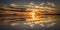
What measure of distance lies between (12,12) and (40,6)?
30cm

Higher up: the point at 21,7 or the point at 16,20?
the point at 21,7

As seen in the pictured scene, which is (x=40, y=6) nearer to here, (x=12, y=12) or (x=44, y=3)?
(x=44, y=3)

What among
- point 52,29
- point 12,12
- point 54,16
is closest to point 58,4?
point 54,16

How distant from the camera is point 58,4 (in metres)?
1.37

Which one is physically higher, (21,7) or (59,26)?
(21,7)

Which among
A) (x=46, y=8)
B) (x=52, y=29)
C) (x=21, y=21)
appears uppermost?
(x=46, y=8)

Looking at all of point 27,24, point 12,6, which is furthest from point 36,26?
point 12,6

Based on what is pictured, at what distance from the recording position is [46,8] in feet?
4.48

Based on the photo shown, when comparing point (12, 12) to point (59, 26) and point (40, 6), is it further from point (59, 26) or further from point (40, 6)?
point (59, 26)

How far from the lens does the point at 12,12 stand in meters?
1.33

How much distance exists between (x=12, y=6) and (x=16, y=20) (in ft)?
0.49

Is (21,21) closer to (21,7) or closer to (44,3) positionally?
(21,7)

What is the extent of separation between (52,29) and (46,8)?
0.23 metres

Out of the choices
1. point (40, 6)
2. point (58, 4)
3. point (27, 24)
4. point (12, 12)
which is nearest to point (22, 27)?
point (27, 24)
